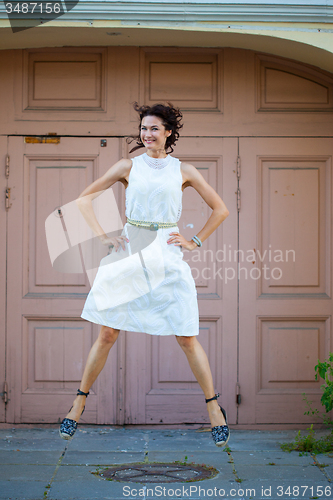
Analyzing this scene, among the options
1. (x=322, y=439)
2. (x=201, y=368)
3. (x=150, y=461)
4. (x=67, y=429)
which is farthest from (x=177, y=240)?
(x=322, y=439)

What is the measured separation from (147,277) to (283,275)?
218 centimetres

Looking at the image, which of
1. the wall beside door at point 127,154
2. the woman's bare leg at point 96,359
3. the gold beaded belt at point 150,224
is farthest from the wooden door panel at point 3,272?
the gold beaded belt at point 150,224

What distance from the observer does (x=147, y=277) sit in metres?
3.33

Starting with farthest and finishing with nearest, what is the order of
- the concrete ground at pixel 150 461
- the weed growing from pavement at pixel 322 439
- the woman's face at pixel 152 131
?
1. the weed growing from pavement at pixel 322 439
2. the concrete ground at pixel 150 461
3. the woman's face at pixel 152 131

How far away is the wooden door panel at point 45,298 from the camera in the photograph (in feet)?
16.6

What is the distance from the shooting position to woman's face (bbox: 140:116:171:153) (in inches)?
128

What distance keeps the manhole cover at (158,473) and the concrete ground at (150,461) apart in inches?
2.7

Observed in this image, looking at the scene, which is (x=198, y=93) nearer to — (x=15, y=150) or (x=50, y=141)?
(x=50, y=141)

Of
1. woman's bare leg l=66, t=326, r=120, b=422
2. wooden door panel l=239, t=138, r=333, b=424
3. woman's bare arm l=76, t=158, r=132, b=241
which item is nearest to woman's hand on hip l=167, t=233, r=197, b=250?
woman's bare arm l=76, t=158, r=132, b=241

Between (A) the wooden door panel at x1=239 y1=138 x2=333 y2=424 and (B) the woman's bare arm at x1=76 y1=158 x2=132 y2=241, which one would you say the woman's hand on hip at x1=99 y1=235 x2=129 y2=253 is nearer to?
(B) the woman's bare arm at x1=76 y1=158 x2=132 y2=241

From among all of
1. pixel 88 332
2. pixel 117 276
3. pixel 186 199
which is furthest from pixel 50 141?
pixel 117 276

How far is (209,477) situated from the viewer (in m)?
3.93

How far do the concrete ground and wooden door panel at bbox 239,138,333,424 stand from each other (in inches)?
14.8

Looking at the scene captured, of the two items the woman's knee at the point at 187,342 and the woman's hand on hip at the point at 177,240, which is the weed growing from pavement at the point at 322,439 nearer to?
the woman's knee at the point at 187,342
